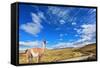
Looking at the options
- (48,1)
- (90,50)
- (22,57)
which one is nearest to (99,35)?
(90,50)

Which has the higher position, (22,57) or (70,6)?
(70,6)

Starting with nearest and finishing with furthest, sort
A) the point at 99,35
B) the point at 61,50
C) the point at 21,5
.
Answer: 1. the point at 21,5
2. the point at 61,50
3. the point at 99,35

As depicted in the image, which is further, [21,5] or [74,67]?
[74,67]

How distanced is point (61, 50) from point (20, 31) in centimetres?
49

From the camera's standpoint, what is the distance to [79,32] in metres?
2.83

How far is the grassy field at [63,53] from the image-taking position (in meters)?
2.66

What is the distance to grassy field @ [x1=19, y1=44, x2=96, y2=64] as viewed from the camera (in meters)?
2.66

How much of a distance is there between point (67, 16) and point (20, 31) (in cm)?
53

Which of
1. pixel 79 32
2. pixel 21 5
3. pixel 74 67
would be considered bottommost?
pixel 74 67

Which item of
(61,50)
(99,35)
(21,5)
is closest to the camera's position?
(21,5)

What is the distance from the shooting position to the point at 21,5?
2.55 meters

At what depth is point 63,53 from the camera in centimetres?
276

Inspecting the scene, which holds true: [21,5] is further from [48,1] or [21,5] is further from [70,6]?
[70,6]
